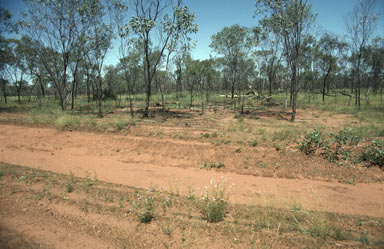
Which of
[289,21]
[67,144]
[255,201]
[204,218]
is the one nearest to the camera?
[204,218]

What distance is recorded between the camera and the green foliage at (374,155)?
648 cm

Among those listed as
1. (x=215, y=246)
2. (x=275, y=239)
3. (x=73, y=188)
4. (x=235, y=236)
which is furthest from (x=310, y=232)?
(x=73, y=188)

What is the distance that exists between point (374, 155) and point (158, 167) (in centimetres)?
743

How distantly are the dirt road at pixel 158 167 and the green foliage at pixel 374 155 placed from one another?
101cm

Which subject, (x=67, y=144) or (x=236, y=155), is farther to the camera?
(x=67, y=144)

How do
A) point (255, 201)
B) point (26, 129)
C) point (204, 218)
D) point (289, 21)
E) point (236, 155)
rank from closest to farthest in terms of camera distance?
point (204, 218), point (255, 201), point (236, 155), point (26, 129), point (289, 21)

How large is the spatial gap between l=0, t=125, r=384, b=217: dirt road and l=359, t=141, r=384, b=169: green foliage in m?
1.01

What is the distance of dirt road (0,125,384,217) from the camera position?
508 centimetres

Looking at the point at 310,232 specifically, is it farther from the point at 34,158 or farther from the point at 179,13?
the point at 179,13

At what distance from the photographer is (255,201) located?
5.02m

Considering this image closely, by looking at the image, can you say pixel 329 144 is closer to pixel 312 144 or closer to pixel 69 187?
pixel 312 144

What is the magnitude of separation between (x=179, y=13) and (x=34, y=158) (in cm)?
1439

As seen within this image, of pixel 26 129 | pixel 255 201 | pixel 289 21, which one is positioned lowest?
pixel 255 201

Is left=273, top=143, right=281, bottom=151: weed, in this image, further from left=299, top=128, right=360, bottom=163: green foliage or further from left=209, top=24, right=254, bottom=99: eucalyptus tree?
left=209, top=24, right=254, bottom=99: eucalyptus tree
